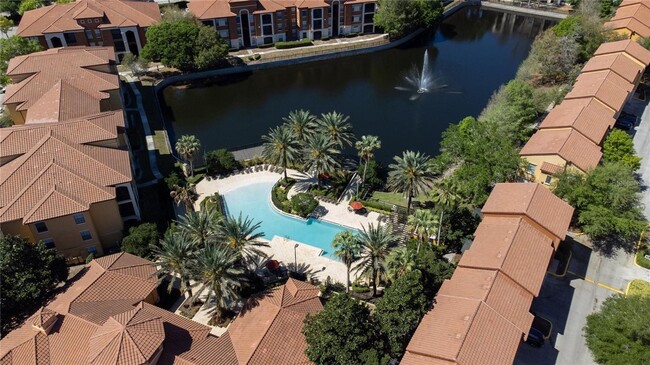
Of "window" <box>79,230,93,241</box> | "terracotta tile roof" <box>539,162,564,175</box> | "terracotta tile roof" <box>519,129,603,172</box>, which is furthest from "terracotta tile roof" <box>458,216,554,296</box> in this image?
"window" <box>79,230,93,241</box>

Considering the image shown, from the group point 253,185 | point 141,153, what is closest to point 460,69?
point 253,185

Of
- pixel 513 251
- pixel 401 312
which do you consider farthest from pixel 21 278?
pixel 513 251

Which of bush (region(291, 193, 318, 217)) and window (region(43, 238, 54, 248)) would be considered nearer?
window (region(43, 238, 54, 248))

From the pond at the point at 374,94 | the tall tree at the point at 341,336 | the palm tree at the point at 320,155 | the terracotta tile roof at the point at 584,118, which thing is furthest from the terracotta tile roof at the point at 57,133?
the terracotta tile roof at the point at 584,118

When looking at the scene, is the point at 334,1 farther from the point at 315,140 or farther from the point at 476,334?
the point at 476,334

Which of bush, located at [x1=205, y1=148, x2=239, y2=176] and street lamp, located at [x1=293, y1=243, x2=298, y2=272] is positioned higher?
bush, located at [x1=205, y1=148, x2=239, y2=176]

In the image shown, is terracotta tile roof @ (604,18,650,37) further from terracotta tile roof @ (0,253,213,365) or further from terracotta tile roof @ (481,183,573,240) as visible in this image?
terracotta tile roof @ (0,253,213,365)

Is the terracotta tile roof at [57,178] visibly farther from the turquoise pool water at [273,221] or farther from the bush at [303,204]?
the bush at [303,204]
